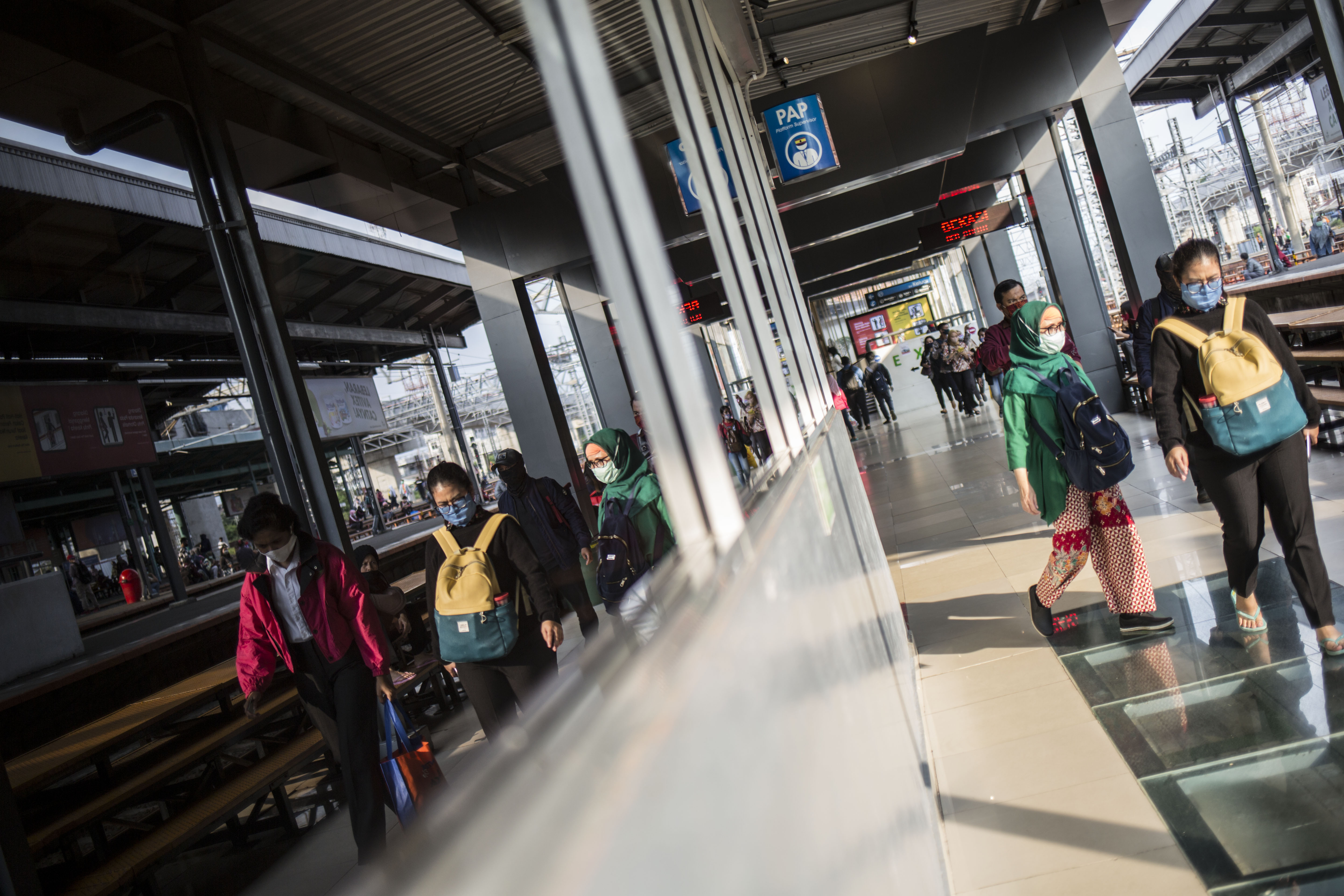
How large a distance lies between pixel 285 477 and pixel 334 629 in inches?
118

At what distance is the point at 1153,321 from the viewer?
5.30 m

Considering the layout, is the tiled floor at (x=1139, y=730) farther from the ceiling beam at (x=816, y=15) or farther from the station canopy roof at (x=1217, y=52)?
the station canopy roof at (x=1217, y=52)

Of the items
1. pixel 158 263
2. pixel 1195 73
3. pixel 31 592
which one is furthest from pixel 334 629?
pixel 1195 73

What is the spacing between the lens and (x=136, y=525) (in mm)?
22656

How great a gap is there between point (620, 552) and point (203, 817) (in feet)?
8.26

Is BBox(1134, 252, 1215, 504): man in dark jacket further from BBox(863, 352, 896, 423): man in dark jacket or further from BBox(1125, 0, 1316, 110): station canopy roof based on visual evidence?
BBox(1125, 0, 1316, 110): station canopy roof

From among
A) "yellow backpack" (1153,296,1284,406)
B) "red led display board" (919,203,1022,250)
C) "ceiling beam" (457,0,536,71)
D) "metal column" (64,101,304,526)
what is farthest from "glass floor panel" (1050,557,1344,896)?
"red led display board" (919,203,1022,250)

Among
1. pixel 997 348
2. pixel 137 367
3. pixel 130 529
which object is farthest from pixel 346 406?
pixel 997 348

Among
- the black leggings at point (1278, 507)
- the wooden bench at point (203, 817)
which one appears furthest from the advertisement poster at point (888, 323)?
the black leggings at point (1278, 507)

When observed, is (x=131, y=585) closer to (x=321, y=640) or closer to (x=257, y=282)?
(x=257, y=282)

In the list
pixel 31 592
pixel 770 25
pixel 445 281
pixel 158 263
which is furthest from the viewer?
pixel 445 281

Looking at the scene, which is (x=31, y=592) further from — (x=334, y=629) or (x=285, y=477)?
(x=334, y=629)

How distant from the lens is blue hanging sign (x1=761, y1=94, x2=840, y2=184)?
10.0m

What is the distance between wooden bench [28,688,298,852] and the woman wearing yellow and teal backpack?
4.08 metres
